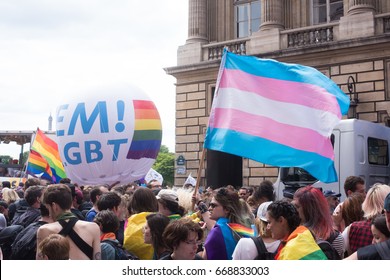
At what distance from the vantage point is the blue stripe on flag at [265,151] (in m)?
6.45

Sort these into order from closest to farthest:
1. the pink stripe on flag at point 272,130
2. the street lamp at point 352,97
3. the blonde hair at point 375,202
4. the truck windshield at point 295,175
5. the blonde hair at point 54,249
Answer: the blonde hair at point 54,249 → the blonde hair at point 375,202 → the pink stripe on flag at point 272,130 → the truck windshield at point 295,175 → the street lamp at point 352,97

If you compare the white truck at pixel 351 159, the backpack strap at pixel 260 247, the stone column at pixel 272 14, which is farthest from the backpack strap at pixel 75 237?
the stone column at pixel 272 14

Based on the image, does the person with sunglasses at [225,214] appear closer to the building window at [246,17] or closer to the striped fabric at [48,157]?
the striped fabric at [48,157]

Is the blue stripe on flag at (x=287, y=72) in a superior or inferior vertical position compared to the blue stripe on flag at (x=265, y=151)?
superior

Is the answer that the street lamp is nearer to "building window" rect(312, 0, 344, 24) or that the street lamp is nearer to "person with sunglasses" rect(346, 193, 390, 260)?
"building window" rect(312, 0, 344, 24)

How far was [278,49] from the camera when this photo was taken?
823 inches

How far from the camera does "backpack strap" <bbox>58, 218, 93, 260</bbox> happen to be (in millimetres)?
4449

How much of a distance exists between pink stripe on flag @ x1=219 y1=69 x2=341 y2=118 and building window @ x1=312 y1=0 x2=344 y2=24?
15145 mm

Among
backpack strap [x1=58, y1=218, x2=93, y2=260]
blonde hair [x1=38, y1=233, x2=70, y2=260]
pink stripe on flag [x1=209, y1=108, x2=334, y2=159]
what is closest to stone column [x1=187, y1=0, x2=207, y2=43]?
pink stripe on flag [x1=209, y1=108, x2=334, y2=159]

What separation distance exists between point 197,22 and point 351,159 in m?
13.1

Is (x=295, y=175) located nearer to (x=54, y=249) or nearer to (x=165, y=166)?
(x=54, y=249)

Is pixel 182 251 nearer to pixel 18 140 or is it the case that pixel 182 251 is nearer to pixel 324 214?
pixel 324 214

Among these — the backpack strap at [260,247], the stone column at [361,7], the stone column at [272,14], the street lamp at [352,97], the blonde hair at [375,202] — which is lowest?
the backpack strap at [260,247]

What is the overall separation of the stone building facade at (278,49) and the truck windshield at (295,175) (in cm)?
593
